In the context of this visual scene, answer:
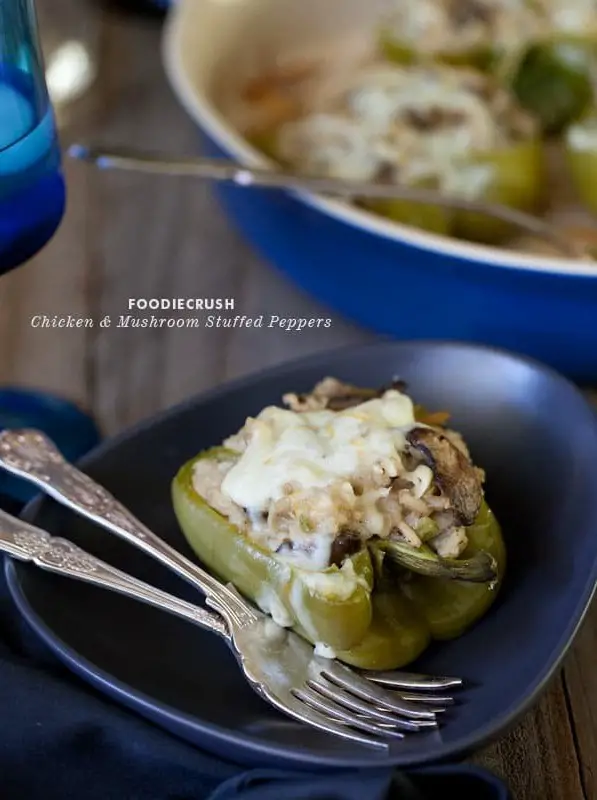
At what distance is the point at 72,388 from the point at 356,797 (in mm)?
670

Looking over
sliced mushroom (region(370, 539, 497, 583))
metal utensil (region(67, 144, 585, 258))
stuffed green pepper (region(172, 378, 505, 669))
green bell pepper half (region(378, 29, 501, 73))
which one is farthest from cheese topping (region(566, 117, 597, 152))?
sliced mushroom (region(370, 539, 497, 583))

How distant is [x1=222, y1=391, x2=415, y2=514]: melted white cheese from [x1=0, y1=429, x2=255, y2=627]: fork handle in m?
0.07

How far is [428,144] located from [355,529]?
0.67m

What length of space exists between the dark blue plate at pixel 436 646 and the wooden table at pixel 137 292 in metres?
0.15

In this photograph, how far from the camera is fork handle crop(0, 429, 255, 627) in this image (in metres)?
0.79

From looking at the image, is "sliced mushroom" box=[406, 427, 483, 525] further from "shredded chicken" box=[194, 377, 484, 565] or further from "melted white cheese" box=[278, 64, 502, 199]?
"melted white cheese" box=[278, 64, 502, 199]

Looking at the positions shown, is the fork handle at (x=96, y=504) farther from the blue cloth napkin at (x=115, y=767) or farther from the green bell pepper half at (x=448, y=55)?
the green bell pepper half at (x=448, y=55)

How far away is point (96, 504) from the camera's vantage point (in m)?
0.85

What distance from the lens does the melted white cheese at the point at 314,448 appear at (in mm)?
783

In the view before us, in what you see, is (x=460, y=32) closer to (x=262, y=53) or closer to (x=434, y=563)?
(x=262, y=53)

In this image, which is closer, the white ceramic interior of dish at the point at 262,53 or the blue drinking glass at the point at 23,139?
the blue drinking glass at the point at 23,139

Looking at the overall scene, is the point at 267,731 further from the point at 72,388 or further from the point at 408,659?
the point at 72,388

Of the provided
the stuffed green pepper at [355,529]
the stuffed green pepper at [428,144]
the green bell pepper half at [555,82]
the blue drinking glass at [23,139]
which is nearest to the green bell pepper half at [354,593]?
the stuffed green pepper at [355,529]

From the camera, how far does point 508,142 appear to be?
133 centimetres
